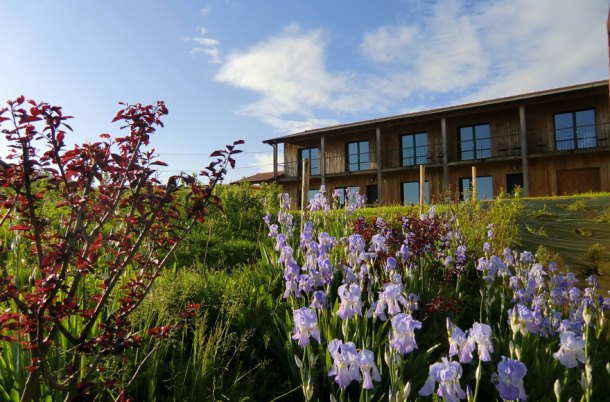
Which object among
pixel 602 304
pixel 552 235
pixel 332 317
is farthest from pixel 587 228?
pixel 332 317

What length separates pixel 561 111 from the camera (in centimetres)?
1778

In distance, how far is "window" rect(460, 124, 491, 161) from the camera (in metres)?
19.0

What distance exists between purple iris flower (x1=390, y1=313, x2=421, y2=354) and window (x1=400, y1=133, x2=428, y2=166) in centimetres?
1886

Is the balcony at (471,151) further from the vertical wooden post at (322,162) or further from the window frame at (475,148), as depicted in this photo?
the vertical wooden post at (322,162)

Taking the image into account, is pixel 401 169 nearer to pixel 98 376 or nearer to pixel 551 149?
pixel 551 149

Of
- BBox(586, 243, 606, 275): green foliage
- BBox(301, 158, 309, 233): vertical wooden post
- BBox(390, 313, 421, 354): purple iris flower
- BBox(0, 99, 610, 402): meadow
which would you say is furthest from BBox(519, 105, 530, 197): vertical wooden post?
BBox(390, 313, 421, 354): purple iris flower

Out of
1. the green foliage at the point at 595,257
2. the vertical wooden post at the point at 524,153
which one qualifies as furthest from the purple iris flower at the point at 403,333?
the vertical wooden post at the point at 524,153

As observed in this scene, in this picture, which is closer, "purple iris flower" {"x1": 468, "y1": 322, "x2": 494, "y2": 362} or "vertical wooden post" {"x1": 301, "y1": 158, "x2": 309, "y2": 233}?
"purple iris flower" {"x1": 468, "y1": 322, "x2": 494, "y2": 362}

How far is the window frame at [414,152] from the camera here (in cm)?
2000

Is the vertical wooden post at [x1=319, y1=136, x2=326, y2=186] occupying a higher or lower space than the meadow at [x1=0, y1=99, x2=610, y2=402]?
higher

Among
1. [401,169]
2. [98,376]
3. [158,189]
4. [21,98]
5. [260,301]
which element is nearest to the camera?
[21,98]

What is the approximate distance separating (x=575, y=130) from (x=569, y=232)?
1142cm

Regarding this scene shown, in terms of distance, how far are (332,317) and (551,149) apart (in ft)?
61.0

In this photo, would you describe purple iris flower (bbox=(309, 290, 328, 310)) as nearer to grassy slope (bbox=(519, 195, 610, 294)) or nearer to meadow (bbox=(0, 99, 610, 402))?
meadow (bbox=(0, 99, 610, 402))
